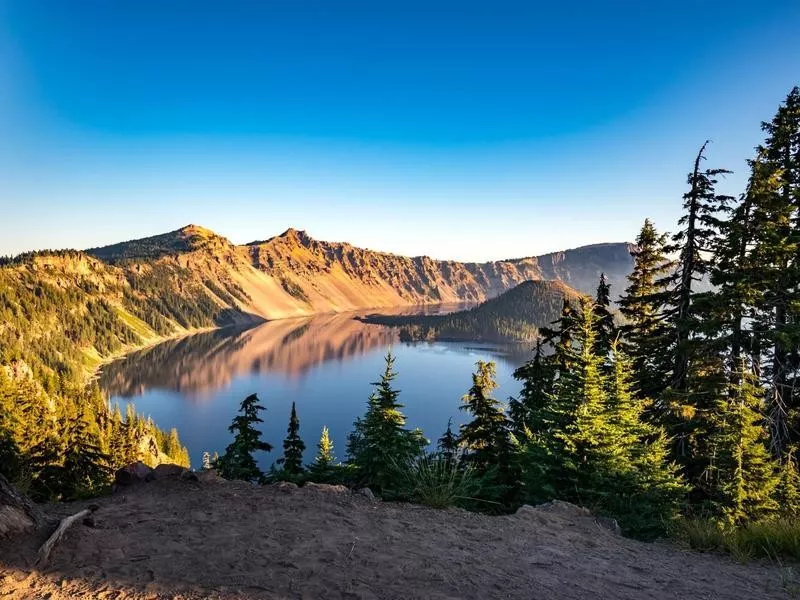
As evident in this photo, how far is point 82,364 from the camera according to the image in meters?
174

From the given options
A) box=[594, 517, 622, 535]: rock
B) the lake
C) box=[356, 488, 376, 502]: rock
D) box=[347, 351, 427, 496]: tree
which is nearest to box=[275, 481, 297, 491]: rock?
box=[356, 488, 376, 502]: rock

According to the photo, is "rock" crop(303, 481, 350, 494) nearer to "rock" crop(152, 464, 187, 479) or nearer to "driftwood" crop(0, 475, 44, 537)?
"rock" crop(152, 464, 187, 479)

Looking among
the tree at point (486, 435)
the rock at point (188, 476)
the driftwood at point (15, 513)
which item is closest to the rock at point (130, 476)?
the rock at point (188, 476)

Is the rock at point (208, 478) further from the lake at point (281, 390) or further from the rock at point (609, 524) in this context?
the lake at point (281, 390)

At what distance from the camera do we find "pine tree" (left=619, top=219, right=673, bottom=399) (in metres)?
20.3

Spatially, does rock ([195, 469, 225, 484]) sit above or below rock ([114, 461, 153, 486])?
above

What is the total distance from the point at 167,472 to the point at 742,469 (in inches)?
605

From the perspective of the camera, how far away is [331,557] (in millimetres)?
5707

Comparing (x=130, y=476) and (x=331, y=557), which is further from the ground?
(x=331, y=557)

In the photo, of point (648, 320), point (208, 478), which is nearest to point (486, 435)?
point (648, 320)

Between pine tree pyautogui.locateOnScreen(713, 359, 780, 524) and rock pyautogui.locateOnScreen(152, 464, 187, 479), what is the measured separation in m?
13.5

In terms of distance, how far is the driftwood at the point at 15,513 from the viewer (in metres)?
5.47

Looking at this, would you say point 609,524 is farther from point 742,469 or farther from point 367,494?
point 742,469

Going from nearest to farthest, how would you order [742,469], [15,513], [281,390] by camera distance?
1. [15,513]
2. [742,469]
3. [281,390]
